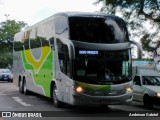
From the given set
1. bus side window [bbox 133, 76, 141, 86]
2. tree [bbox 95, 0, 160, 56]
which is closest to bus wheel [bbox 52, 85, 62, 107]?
bus side window [bbox 133, 76, 141, 86]

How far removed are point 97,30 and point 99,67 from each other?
1.47 metres

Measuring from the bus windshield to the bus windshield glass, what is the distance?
1.75ft

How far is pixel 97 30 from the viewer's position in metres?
15.1

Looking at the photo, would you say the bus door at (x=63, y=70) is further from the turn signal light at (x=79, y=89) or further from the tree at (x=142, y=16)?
the tree at (x=142, y=16)

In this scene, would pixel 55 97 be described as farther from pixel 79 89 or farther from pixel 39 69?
pixel 39 69

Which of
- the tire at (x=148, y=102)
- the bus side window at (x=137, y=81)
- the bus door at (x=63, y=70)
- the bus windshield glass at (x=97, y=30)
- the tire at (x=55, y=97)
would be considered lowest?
the tire at (x=148, y=102)

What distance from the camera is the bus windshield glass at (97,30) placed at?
14867mm

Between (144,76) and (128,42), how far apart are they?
12.5 ft

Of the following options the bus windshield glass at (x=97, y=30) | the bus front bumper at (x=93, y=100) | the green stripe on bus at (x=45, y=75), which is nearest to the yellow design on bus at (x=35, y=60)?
the green stripe on bus at (x=45, y=75)

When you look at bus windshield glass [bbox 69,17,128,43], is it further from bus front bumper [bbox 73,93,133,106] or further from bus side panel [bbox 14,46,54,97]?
bus side panel [bbox 14,46,54,97]

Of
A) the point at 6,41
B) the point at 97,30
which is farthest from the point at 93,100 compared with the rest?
the point at 6,41

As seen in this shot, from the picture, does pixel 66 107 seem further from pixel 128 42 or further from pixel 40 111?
pixel 128 42

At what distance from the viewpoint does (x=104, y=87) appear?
47.3ft

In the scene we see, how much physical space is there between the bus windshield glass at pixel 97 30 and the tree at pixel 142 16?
297 inches
